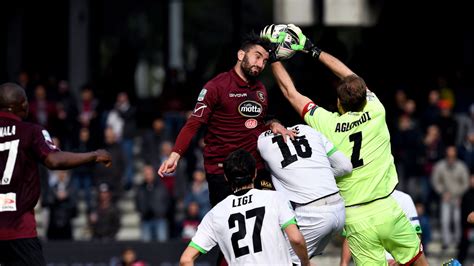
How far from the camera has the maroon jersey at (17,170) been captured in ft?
33.3

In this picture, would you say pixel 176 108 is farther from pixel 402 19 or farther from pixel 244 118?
pixel 244 118

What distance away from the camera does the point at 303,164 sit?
34.3ft

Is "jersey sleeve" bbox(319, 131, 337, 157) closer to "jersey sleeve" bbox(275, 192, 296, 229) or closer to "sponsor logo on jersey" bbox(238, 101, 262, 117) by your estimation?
"sponsor logo on jersey" bbox(238, 101, 262, 117)

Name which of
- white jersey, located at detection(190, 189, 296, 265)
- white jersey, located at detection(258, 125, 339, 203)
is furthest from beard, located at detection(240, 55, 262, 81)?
white jersey, located at detection(190, 189, 296, 265)

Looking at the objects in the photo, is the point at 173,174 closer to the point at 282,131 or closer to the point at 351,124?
the point at 351,124

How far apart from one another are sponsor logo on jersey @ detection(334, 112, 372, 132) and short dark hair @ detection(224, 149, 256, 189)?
4.91 ft

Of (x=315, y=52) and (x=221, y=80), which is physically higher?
(x=315, y=52)

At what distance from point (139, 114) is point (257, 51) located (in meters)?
12.2

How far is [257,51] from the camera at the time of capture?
10750mm

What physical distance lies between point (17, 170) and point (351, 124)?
279cm

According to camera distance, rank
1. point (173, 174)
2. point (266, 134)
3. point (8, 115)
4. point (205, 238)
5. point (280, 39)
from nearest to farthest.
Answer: point (205, 238) < point (8, 115) < point (266, 134) < point (280, 39) < point (173, 174)

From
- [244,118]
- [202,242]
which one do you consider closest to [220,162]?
[244,118]

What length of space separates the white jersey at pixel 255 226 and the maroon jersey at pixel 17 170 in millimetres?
1665

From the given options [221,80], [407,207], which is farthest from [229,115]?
[407,207]
